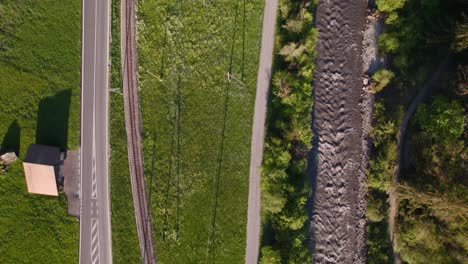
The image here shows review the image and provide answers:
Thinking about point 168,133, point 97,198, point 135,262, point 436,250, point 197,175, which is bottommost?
point 135,262

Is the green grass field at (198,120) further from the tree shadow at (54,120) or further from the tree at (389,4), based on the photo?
the tree at (389,4)

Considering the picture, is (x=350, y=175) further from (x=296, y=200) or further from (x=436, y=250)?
(x=436, y=250)

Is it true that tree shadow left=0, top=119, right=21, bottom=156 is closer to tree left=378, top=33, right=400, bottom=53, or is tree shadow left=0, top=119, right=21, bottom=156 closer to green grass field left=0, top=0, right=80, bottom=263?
green grass field left=0, top=0, right=80, bottom=263

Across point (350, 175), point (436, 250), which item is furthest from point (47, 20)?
point (436, 250)

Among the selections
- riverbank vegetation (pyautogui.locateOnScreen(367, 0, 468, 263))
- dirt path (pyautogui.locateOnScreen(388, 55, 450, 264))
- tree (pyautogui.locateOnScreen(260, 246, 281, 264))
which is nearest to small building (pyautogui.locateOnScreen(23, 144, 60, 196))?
tree (pyautogui.locateOnScreen(260, 246, 281, 264))

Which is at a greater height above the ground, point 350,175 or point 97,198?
point 350,175

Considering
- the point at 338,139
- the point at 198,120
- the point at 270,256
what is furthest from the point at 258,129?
the point at 270,256

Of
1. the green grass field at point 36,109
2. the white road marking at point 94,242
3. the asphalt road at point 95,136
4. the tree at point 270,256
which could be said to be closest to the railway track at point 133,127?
the asphalt road at point 95,136
